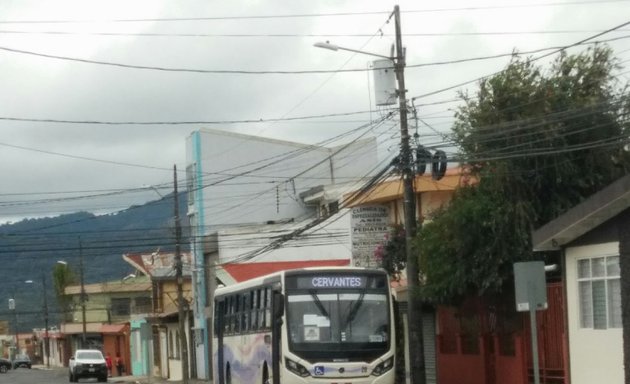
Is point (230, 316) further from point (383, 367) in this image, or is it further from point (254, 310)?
point (383, 367)

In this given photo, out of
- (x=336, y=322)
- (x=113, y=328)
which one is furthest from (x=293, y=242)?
(x=113, y=328)

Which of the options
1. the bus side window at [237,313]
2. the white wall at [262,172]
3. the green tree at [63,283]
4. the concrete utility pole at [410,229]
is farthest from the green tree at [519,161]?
the green tree at [63,283]

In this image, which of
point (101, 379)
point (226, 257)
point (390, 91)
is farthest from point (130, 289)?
point (390, 91)

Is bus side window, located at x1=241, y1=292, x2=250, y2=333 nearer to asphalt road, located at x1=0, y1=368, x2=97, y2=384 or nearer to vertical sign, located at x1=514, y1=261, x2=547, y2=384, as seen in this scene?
vertical sign, located at x1=514, y1=261, x2=547, y2=384

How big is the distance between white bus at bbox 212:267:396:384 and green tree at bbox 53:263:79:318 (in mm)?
82714

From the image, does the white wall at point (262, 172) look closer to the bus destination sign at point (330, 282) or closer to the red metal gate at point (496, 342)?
the red metal gate at point (496, 342)

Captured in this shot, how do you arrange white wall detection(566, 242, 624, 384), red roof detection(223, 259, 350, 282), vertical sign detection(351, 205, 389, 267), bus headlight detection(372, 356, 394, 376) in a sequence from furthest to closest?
red roof detection(223, 259, 350, 282), vertical sign detection(351, 205, 389, 267), bus headlight detection(372, 356, 394, 376), white wall detection(566, 242, 624, 384)

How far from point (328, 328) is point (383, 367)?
1.48 m

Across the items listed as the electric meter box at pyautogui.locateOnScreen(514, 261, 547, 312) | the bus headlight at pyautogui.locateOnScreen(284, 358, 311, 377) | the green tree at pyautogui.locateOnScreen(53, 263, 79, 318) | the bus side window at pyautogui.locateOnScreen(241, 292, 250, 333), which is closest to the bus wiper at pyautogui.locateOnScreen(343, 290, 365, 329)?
the bus headlight at pyautogui.locateOnScreen(284, 358, 311, 377)

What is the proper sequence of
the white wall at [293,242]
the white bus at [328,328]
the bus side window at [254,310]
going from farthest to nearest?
the white wall at [293,242] → the bus side window at [254,310] → the white bus at [328,328]

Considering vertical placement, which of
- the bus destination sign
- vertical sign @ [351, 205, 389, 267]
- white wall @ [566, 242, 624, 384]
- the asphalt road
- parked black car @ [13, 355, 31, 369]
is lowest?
parked black car @ [13, 355, 31, 369]

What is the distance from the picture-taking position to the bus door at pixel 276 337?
85.1 ft

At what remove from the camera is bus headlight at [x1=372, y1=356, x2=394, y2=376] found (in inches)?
1028

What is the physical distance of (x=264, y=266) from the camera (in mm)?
57938
